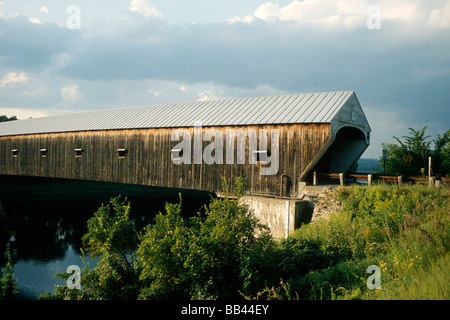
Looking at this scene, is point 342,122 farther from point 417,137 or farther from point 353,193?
point 417,137

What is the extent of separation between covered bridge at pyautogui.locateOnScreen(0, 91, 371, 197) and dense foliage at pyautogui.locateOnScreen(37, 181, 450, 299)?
2952 millimetres

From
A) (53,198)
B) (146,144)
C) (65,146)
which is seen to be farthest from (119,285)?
(53,198)

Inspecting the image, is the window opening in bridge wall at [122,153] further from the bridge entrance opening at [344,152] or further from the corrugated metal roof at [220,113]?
the bridge entrance opening at [344,152]

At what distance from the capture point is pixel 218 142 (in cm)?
1248

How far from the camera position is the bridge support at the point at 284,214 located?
10047 mm

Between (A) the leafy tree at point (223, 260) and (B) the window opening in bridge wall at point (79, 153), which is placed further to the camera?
(B) the window opening in bridge wall at point (79, 153)

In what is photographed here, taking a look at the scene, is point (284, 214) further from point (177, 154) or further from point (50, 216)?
point (50, 216)

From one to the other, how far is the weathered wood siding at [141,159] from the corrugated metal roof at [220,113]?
307mm

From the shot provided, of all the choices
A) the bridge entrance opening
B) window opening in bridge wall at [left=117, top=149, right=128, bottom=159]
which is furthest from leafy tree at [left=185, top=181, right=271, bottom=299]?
window opening in bridge wall at [left=117, top=149, right=128, bottom=159]

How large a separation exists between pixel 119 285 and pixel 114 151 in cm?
929

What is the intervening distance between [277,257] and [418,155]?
1215 centimetres

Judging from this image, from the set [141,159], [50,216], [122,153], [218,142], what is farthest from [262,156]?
[50,216]

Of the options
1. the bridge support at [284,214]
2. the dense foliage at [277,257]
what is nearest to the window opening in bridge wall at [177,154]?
the bridge support at [284,214]
